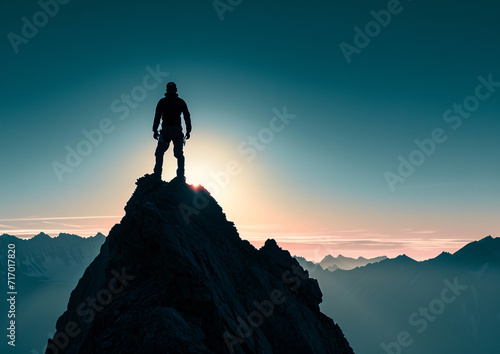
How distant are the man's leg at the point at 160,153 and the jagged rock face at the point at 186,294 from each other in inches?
28.8

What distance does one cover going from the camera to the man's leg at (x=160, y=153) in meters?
21.3

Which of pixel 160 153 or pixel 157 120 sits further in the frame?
pixel 160 153

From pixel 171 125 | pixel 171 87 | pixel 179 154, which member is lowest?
pixel 179 154

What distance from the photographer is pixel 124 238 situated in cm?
1652

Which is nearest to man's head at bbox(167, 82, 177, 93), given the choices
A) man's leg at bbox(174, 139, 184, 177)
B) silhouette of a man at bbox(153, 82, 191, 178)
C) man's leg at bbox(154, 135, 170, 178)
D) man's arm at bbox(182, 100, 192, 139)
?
silhouette of a man at bbox(153, 82, 191, 178)

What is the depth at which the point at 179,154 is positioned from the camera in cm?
2133

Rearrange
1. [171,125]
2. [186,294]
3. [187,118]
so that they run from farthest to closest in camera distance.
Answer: [187,118] → [171,125] → [186,294]

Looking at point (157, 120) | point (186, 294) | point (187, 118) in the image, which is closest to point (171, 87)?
point (187, 118)

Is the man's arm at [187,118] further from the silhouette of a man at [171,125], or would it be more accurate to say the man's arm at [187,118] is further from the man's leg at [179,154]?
the man's leg at [179,154]

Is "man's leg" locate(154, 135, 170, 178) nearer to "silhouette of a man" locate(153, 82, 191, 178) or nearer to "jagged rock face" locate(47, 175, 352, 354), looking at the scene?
"silhouette of a man" locate(153, 82, 191, 178)

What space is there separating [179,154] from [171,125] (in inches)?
73.9

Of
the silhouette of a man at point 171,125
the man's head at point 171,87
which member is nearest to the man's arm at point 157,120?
the silhouette of a man at point 171,125

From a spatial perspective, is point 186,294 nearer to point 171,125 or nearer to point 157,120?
point 171,125

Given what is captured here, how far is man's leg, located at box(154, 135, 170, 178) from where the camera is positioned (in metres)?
21.3
